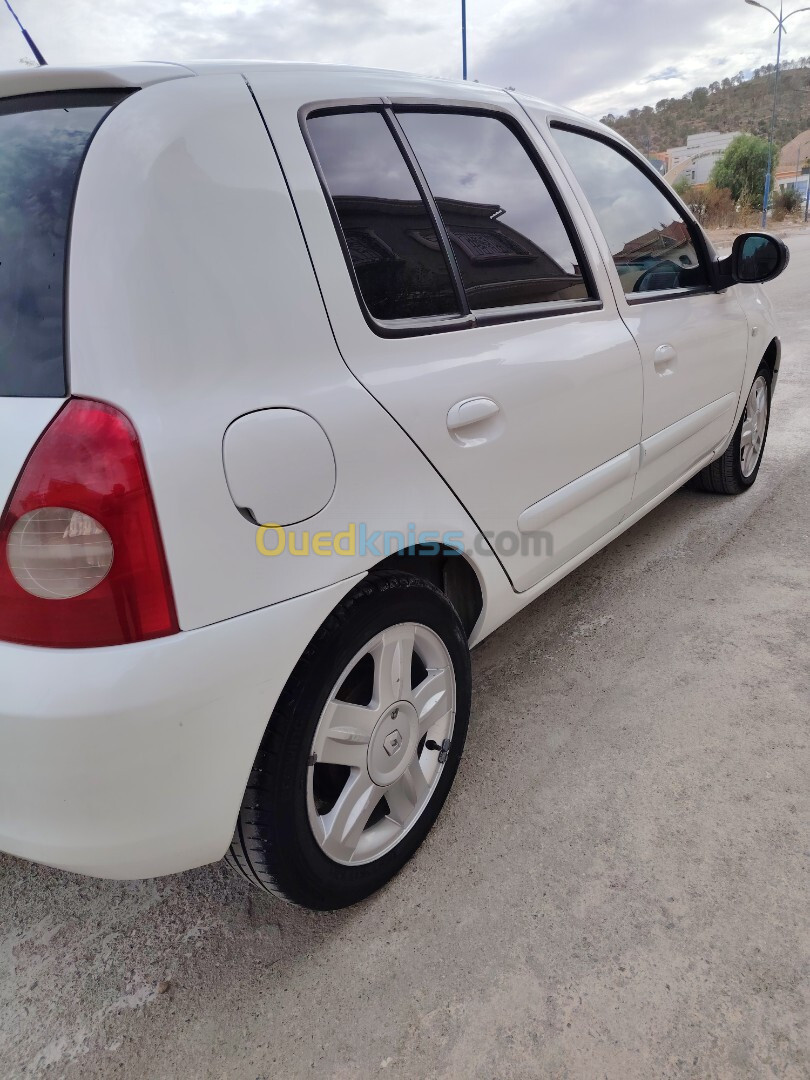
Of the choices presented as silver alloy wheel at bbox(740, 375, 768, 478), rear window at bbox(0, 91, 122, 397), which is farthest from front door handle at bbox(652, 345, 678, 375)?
rear window at bbox(0, 91, 122, 397)

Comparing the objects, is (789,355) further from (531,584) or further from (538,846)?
(538,846)

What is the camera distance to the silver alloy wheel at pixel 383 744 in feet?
4.99

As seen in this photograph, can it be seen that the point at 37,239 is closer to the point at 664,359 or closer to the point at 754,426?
the point at 664,359

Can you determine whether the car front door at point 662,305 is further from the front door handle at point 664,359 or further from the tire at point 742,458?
the tire at point 742,458

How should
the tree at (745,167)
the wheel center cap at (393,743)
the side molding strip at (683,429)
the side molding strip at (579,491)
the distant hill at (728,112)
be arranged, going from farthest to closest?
1. the distant hill at (728,112)
2. the tree at (745,167)
3. the side molding strip at (683,429)
4. the side molding strip at (579,491)
5. the wheel center cap at (393,743)

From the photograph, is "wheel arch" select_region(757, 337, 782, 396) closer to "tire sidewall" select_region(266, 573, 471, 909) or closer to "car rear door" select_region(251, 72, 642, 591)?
"car rear door" select_region(251, 72, 642, 591)

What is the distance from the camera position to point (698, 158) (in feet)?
210

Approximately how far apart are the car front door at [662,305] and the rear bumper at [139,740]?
1.74 m

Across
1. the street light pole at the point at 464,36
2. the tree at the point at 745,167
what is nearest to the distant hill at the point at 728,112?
the tree at the point at 745,167

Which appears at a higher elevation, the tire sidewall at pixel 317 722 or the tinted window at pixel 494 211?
the tinted window at pixel 494 211

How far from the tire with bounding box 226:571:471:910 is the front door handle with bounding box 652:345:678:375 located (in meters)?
1.33

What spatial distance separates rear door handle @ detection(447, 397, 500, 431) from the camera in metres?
1.66

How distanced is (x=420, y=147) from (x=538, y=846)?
1.72 m

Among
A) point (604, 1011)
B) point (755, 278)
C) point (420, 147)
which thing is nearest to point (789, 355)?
point (755, 278)
